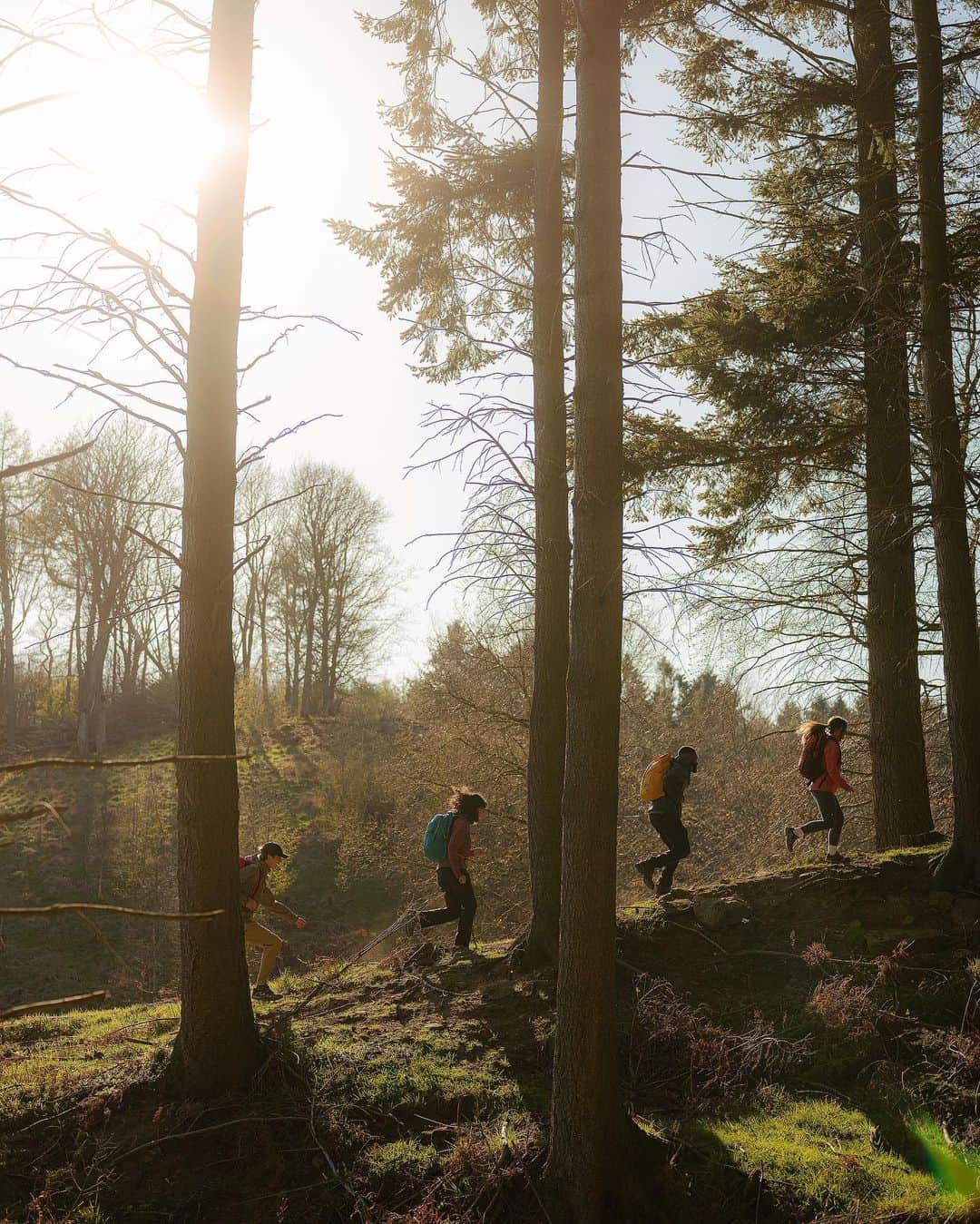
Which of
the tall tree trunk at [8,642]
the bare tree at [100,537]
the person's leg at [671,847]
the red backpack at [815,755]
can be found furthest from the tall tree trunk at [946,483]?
the tall tree trunk at [8,642]

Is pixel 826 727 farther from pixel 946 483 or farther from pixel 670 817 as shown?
pixel 946 483

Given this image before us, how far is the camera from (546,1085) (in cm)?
553

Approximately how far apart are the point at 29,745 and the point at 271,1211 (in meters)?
30.3

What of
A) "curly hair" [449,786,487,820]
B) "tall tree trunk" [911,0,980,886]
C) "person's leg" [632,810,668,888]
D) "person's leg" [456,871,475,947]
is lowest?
"person's leg" [456,871,475,947]

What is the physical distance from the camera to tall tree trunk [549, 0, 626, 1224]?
179 inches

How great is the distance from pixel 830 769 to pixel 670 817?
5.80 feet

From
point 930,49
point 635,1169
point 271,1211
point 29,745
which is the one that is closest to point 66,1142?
point 271,1211

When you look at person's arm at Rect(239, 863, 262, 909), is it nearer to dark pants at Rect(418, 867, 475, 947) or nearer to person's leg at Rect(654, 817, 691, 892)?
dark pants at Rect(418, 867, 475, 947)

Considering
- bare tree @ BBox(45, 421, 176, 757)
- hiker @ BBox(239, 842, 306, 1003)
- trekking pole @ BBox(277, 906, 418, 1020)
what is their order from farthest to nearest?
bare tree @ BBox(45, 421, 176, 757) < hiker @ BBox(239, 842, 306, 1003) < trekking pole @ BBox(277, 906, 418, 1020)

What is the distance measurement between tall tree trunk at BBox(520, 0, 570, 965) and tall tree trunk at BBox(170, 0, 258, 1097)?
2.77 m

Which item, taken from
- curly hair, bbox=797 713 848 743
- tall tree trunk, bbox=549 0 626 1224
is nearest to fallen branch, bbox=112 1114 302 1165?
tall tree trunk, bbox=549 0 626 1224

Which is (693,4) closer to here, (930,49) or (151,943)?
(930,49)

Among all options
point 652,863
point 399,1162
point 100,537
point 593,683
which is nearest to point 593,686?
point 593,683

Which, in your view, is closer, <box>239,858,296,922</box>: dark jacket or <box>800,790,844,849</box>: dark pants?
<box>239,858,296,922</box>: dark jacket
